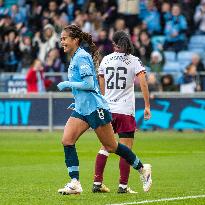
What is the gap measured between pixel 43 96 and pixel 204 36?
6.24 m

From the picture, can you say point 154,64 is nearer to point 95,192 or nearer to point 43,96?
point 43,96

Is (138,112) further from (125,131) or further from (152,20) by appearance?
(125,131)

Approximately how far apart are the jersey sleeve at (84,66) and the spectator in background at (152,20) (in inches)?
793

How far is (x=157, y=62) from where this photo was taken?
29484mm

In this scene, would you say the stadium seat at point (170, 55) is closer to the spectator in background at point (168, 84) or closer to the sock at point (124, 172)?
the spectator in background at point (168, 84)

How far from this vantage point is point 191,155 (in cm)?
2031

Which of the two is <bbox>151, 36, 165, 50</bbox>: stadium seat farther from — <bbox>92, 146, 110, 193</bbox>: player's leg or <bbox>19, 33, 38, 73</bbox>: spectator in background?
<bbox>92, 146, 110, 193</bbox>: player's leg

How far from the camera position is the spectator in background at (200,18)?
31.6 m

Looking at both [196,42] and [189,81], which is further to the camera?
[196,42]

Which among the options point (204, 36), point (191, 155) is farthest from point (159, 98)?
point (191, 155)

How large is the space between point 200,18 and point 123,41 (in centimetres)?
1871

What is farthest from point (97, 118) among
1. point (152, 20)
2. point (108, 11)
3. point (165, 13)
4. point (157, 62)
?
point (108, 11)

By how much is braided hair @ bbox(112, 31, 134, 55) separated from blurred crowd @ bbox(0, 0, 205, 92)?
15.4 metres

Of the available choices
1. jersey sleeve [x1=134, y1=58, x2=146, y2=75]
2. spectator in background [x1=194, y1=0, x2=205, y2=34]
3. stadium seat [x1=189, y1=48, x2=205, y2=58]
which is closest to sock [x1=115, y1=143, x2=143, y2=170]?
jersey sleeve [x1=134, y1=58, x2=146, y2=75]
